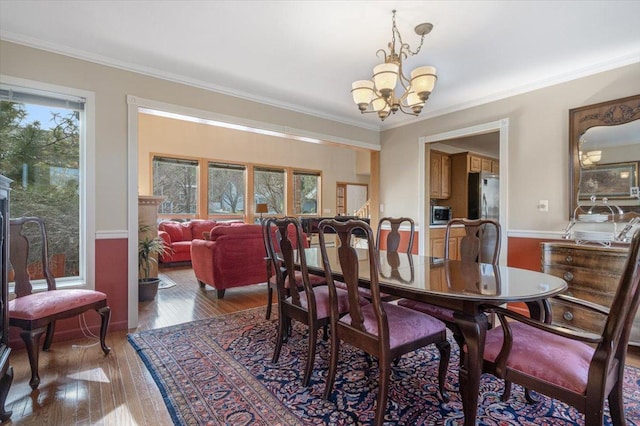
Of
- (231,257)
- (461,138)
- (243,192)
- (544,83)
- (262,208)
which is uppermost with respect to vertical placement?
(544,83)

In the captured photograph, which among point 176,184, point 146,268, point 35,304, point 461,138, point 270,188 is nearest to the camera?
point 35,304

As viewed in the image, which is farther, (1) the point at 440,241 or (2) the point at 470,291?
(1) the point at 440,241

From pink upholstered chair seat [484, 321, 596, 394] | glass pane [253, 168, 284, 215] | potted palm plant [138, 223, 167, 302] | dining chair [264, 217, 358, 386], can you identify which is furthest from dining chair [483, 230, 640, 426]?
glass pane [253, 168, 284, 215]

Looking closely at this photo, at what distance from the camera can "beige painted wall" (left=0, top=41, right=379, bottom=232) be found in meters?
2.61

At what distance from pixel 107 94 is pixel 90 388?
2.46 m

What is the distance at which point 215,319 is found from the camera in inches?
125

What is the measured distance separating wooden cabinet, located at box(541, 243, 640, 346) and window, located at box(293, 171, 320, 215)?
22.1ft

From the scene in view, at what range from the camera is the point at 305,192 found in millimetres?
9203

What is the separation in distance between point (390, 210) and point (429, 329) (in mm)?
3434

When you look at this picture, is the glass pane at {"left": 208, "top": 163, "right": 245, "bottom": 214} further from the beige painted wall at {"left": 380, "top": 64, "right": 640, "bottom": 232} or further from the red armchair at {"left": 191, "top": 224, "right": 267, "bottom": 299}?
the beige painted wall at {"left": 380, "top": 64, "right": 640, "bottom": 232}

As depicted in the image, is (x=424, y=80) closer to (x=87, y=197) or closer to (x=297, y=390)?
(x=297, y=390)

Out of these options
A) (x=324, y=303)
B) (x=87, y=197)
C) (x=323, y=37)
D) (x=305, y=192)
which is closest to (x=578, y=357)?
(x=324, y=303)

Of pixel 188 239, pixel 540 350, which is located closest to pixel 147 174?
pixel 188 239

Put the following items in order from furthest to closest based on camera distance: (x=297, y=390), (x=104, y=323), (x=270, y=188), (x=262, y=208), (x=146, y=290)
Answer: (x=270, y=188) → (x=262, y=208) → (x=146, y=290) → (x=104, y=323) → (x=297, y=390)
